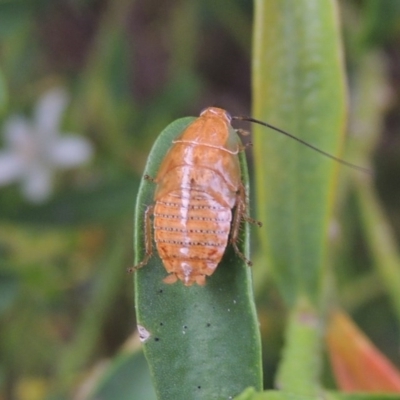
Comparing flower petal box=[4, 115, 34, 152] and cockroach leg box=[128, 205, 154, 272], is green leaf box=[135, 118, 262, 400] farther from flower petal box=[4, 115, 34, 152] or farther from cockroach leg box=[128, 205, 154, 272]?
flower petal box=[4, 115, 34, 152]

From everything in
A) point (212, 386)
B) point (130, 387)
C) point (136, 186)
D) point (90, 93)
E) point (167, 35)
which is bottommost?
point (130, 387)

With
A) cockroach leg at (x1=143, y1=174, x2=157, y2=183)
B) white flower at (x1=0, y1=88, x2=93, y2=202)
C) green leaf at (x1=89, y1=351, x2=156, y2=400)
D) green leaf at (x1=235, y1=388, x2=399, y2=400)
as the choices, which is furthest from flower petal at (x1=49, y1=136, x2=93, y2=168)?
green leaf at (x1=235, y1=388, x2=399, y2=400)

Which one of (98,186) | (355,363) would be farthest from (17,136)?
(355,363)

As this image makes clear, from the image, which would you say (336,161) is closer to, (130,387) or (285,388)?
(285,388)

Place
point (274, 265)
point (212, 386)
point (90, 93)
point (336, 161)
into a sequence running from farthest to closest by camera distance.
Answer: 1. point (90, 93)
2. point (274, 265)
3. point (336, 161)
4. point (212, 386)

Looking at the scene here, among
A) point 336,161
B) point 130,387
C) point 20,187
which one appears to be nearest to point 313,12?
point 336,161

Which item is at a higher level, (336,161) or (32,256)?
(336,161)
